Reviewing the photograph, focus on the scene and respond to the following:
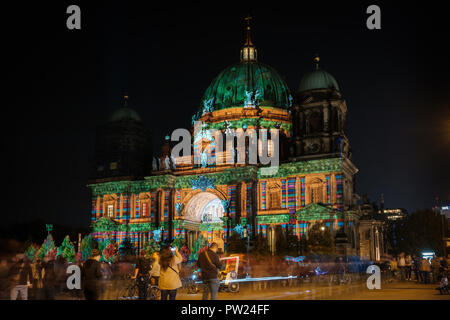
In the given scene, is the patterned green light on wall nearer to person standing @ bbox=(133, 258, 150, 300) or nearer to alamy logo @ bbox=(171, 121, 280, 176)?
alamy logo @ bbox=(171, 121, 280, 176)

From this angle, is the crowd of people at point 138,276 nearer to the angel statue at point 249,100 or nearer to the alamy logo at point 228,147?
the alamy logo at point 228,147

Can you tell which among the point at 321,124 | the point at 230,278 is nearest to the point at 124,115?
the point at 321,124

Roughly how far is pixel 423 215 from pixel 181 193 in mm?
47918

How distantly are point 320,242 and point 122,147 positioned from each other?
38388mm

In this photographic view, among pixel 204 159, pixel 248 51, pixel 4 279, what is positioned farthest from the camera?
pixel 248 51

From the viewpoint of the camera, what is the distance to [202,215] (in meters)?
79.6

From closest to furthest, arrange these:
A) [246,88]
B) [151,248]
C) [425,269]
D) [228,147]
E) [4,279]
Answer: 1. [4,279]
2. [425,269]
3. [151,248]
4. [228,147]
5. [246,88]

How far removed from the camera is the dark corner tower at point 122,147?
84.9 metres

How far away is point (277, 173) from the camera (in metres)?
70.8

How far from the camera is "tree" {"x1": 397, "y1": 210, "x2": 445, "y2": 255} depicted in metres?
97.1

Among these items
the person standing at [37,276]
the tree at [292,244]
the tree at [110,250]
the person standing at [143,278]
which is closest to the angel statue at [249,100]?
the tree at [292,244]

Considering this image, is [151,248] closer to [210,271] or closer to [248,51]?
[248,51]

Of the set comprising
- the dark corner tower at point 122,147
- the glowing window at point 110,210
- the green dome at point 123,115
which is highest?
the green dome at point 123,115
